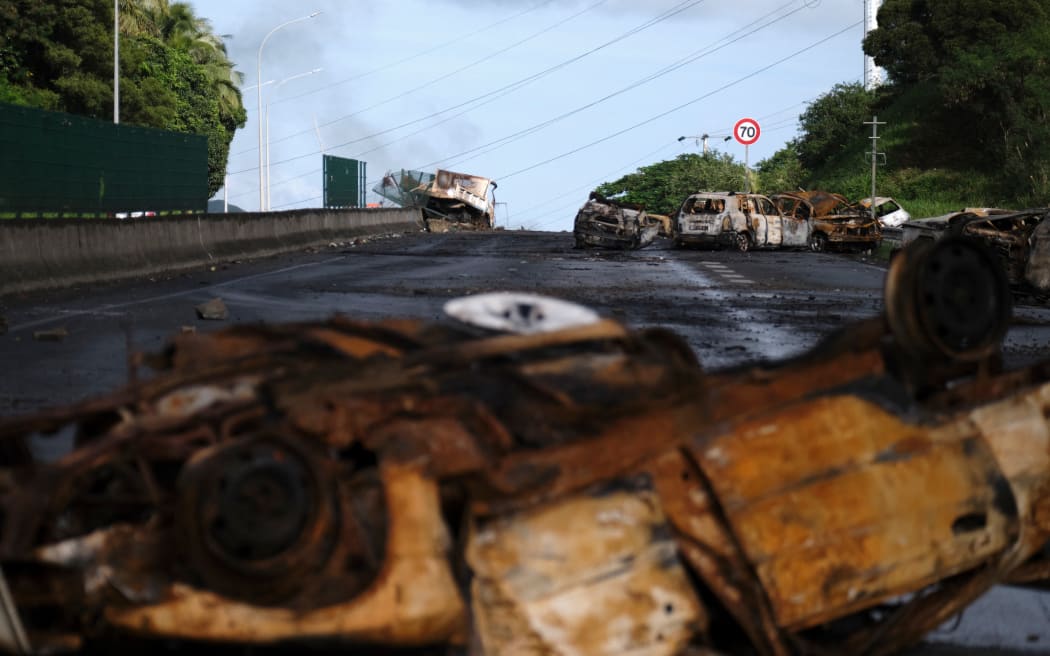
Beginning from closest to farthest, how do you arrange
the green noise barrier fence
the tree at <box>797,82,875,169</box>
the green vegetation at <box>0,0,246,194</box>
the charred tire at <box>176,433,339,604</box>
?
the charred tire at <box>176,433,339,604</box> < the green noise barrier fence < the green vegetation at <box>0,0,246,194</box> < the tree at <box>797,82,875,169</box>

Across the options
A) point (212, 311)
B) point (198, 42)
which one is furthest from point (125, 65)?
point (212, 311)

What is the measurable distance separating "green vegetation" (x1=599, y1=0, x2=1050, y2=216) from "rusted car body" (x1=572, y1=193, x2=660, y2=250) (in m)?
25.3

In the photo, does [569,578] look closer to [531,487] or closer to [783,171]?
[531,487]

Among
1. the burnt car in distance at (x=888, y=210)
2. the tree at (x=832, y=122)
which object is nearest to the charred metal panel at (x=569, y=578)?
the burnt car in distance at (x=888, y=210)

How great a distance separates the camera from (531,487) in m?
3.32

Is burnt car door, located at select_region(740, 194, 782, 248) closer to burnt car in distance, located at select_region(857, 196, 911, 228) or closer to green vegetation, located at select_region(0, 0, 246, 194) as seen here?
burnt car in distance, located at select_region(857, 196, 911, 228)

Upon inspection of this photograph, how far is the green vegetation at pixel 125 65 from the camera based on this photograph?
187 feet

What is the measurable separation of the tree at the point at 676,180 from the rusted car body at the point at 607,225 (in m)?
77.2

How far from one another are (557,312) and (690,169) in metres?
122

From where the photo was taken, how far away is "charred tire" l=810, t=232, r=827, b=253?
39272 millimetres

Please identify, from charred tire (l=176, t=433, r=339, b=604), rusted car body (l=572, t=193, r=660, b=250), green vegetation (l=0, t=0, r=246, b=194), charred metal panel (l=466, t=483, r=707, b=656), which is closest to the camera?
charred tire (l=176, t=433, r=339, b=604)

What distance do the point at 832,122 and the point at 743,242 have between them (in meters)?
65.1

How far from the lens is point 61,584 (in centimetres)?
328

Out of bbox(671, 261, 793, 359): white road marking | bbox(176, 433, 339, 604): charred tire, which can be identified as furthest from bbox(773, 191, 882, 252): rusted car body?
bbox(176, 433, 339, 604): charred tire
